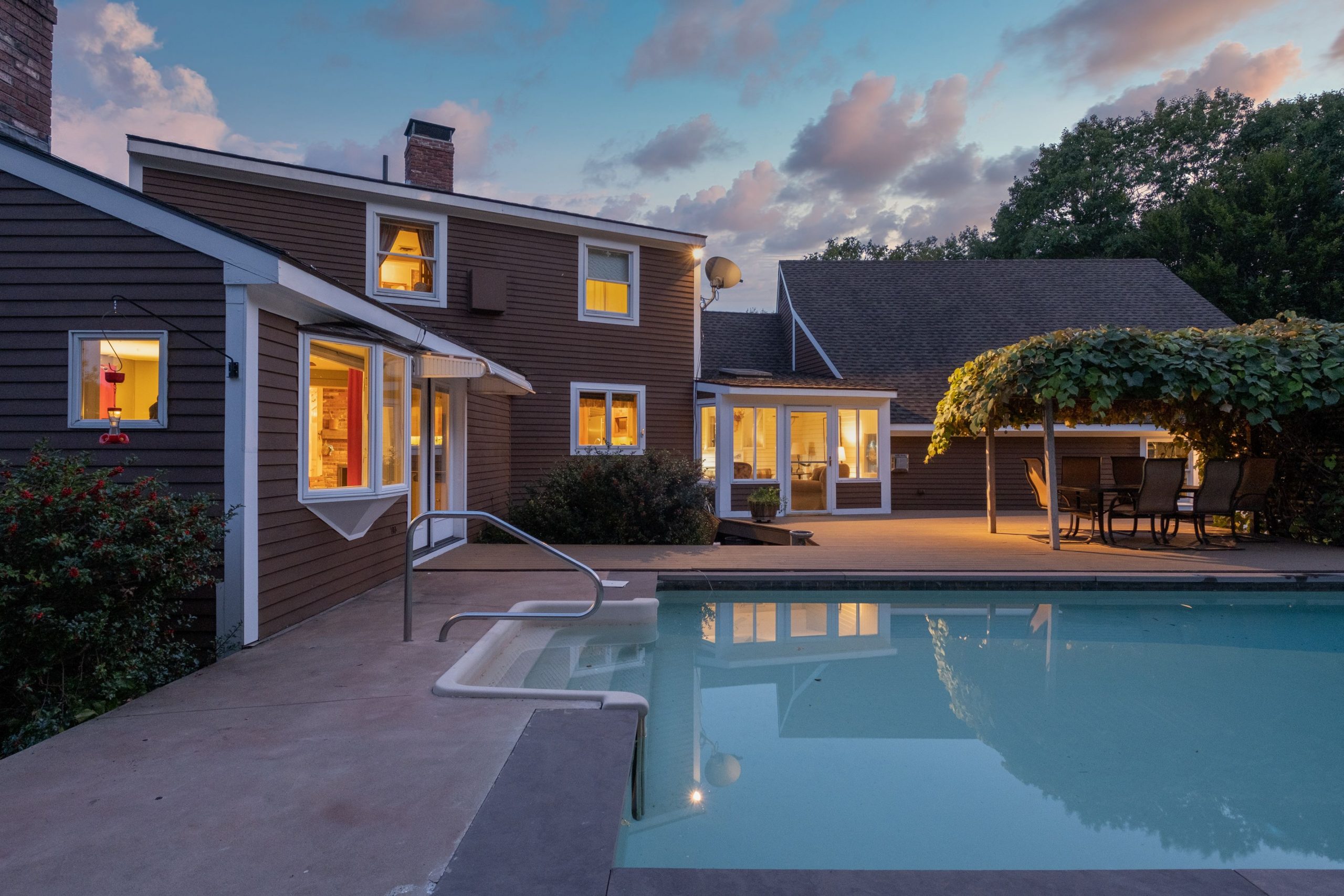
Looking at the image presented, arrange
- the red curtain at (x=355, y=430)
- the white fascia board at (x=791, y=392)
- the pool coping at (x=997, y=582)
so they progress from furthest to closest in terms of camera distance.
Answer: the white fascia board at (x=791, y=392) < the pool coping at (x=997, y=582) < the red curtain at (x=355, y=430)

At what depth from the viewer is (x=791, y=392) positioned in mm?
14000

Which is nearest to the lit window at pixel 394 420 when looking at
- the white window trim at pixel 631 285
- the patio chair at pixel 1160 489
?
the white window trim at pixel 631 285

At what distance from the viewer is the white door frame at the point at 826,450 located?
1443 cm

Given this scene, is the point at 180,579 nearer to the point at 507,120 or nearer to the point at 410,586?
the point at 410,586

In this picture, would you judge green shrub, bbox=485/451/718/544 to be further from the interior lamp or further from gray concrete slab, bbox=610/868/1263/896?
gray concrete slab, bbox=610/868/1263/896

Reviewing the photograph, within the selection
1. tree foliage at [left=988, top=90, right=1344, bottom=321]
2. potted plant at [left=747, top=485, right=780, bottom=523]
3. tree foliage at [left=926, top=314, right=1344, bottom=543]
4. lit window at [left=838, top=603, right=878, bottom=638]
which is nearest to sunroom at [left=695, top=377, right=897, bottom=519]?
potted plant at [left=747, top=485, right=780, bottom=523]

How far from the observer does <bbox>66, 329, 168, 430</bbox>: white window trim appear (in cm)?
478

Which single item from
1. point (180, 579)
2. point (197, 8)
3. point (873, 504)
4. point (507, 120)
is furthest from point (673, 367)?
point (180, 579)

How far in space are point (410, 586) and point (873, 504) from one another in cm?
1179

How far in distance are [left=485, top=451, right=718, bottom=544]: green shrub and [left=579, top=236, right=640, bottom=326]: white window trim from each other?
3.47 metres

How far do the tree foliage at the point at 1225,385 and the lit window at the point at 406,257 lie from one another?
8.32m

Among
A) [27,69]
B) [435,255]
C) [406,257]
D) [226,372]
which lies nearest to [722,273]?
[435,255]

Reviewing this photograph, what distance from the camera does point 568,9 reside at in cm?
1356

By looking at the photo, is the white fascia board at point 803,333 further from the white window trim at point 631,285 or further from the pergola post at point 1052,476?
the pergola post at point 1052,476
